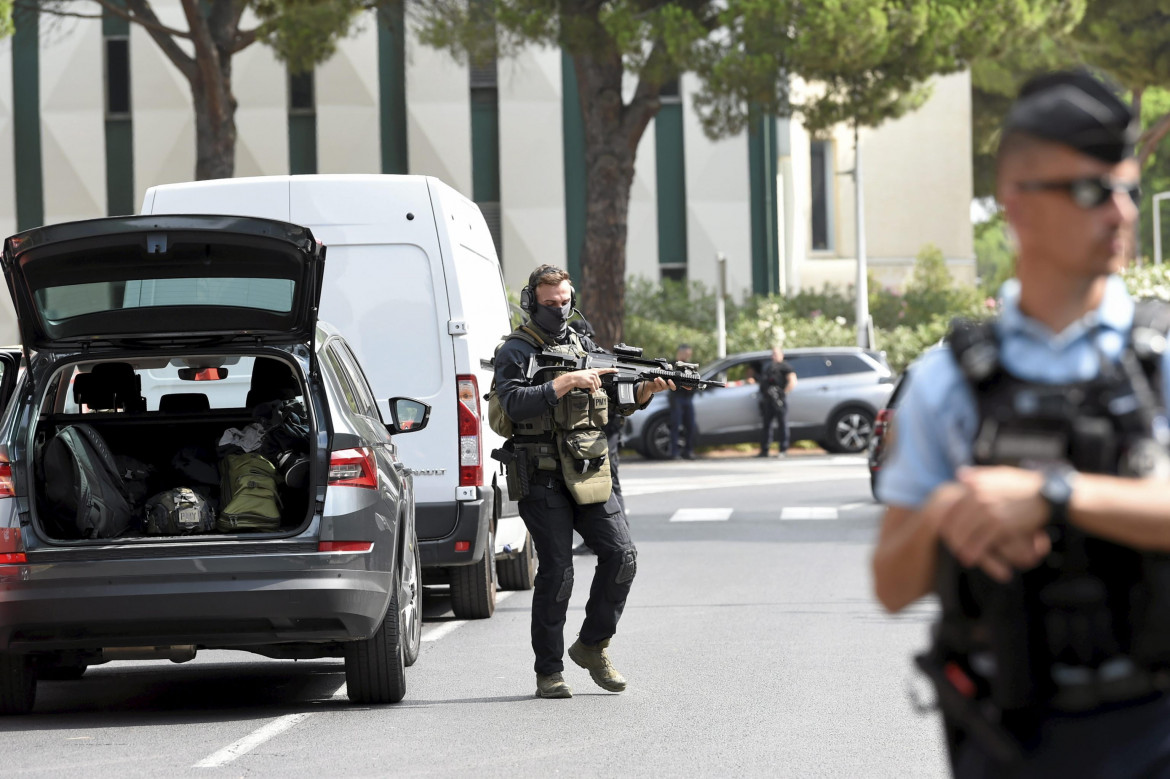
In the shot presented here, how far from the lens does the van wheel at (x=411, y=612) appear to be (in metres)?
8.51

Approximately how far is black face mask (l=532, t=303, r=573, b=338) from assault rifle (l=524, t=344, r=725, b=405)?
6.4 inches

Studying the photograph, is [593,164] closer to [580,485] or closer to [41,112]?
[41,112]

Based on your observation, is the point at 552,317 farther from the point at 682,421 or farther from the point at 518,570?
the point at 682,421

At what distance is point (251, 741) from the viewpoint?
7215 millimetres

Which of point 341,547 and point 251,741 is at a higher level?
point 341,547

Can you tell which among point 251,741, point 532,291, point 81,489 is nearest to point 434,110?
point 532,291

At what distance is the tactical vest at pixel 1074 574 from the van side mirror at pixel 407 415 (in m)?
6.40

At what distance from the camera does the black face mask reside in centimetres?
824

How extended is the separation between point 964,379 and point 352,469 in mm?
5044

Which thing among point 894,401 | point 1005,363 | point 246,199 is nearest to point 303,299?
point 246,199

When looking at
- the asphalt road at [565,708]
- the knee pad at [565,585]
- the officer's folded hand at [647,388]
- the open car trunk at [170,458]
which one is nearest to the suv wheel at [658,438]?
the asphalt road at [565,708]

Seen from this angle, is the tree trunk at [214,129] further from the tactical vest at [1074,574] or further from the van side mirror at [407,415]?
the tactical vest at [1074,574]

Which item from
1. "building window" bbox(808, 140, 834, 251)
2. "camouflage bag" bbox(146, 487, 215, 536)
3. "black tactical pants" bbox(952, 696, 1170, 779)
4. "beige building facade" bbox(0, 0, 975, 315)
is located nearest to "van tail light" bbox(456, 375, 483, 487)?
"camouflage bag" bbox(146, 487, 215, 536)

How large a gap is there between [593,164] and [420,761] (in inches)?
925
